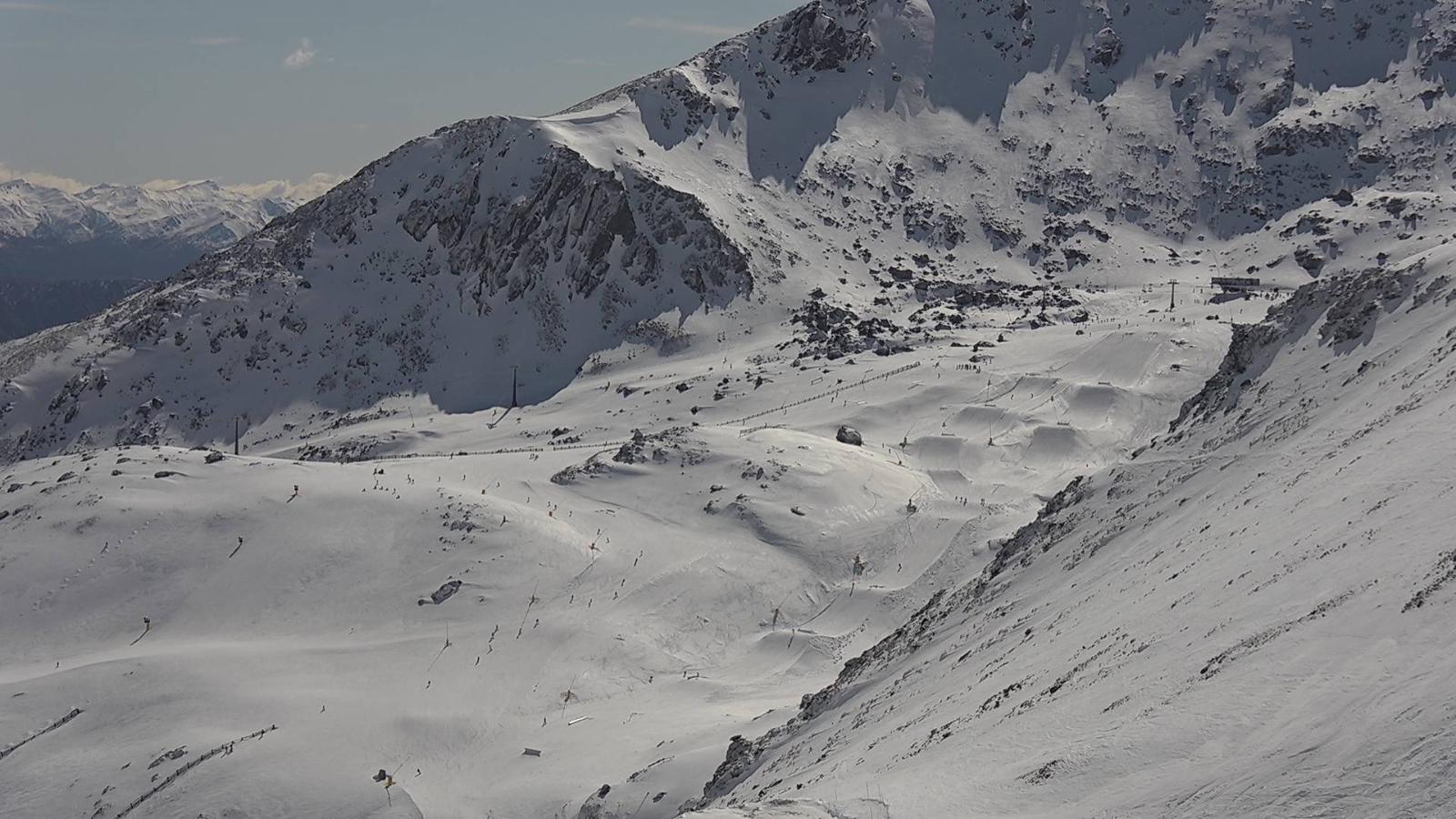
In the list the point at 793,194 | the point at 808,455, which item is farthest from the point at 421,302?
the point at 808,455

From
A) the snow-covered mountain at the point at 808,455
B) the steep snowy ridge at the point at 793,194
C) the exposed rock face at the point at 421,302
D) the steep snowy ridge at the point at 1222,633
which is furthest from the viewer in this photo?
the steep snowy ridge at the point at 793,194

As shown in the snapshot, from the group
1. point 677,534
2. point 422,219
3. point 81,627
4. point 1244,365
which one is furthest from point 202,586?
point 422,219

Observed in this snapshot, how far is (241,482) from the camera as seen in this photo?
1961 inches

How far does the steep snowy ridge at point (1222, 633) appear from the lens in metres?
11.8

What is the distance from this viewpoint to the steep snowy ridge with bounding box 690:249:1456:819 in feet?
38.8

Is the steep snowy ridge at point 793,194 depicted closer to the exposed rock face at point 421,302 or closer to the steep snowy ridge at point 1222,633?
the exposed rock face at point 421,302

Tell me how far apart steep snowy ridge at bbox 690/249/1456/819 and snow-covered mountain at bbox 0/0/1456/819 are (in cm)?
10

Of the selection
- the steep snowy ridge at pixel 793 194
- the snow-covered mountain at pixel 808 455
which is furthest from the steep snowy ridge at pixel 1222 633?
the steep snowy ridge at pixel 793 194

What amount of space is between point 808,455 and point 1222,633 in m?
39.6

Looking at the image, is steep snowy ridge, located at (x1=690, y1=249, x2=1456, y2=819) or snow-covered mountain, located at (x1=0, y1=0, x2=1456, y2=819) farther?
snow-covered mountain, located at (x1=0, y1=0, x2=1456, y2=819)

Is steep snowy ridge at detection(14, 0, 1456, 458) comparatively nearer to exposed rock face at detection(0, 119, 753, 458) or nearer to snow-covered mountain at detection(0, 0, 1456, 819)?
exposed rock face at detection(0, 119, 753, 458)

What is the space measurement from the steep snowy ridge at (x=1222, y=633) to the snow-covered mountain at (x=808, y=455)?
0.10 metres

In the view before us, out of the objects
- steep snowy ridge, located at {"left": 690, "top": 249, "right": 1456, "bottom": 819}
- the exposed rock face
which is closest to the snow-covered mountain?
steep snowy ridge, located at {"left": 690, "top": 249, "right": 1456, "bottom": 819}

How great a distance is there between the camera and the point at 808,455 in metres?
55.3
